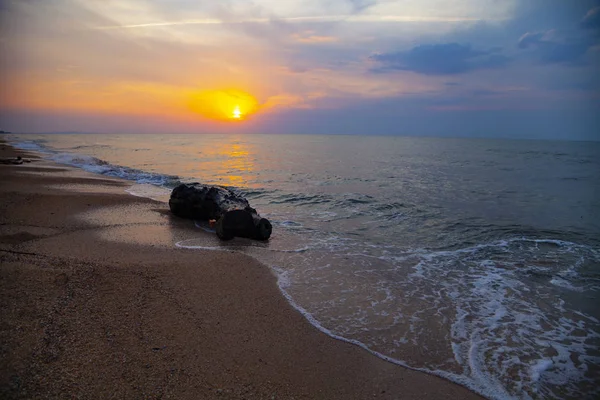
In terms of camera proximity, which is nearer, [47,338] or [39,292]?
[47,338]

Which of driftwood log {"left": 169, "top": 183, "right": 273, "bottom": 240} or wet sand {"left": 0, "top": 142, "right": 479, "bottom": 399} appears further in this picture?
→ driftwood log {"left": 169, "top": 183, "right": 273, "bottom": 240}

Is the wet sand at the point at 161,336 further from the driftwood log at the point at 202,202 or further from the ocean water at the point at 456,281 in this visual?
the driftwood log at the point at 202,202

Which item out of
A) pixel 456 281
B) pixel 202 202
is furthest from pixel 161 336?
pixel 202 202

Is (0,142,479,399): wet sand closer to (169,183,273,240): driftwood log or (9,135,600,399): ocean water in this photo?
(9,135,600,399): ocean water

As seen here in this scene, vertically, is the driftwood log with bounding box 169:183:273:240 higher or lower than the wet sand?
higher

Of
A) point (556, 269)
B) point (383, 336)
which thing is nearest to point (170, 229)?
point (383, 336)

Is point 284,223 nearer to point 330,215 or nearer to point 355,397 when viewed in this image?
point 330,215

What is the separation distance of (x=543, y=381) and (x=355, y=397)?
2456mm

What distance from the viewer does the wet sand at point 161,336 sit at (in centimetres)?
322

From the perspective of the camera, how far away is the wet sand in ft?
10.6

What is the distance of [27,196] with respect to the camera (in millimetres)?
11703

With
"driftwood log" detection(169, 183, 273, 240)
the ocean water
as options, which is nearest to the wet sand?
the ocean water

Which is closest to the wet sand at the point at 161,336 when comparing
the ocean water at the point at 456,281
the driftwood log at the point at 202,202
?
the ocean water at the point at 456,281

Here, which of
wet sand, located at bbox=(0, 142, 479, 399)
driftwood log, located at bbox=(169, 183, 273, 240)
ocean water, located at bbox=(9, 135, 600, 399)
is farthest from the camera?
driftwood log, located at bbox=(169, 183, 273, 240)
